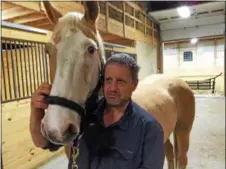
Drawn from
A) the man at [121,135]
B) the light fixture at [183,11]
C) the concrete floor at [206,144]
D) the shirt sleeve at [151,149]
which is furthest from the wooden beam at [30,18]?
the light fixture at [183,11]

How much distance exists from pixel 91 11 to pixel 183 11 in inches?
225

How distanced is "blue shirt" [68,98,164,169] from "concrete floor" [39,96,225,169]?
4.28 feet

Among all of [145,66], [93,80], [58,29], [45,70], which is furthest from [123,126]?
[145,66]

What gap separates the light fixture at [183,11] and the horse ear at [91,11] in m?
5.38

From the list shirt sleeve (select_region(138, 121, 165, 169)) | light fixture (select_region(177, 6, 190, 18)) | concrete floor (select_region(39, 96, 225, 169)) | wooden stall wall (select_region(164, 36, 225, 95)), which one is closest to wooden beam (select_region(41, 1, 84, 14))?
concrete floor (select_region(39, 96, 225, 169))

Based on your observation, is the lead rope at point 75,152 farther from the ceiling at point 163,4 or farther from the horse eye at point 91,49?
the ceiling at point 163,4

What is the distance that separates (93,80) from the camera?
2.34ft

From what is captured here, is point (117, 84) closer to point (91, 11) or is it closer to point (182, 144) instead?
point (91, 11)

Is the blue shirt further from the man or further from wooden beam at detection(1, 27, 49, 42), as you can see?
wooden beam at detection(1, 27, 49, 42)

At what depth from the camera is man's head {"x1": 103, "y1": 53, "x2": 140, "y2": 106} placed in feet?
2.14

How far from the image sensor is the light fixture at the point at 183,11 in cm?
559

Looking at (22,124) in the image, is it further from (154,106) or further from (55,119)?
(55,119)

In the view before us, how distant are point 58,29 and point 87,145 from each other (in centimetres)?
39

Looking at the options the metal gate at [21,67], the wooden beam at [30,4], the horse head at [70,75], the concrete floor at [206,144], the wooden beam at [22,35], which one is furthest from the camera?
the wooden beam at [30,4]
